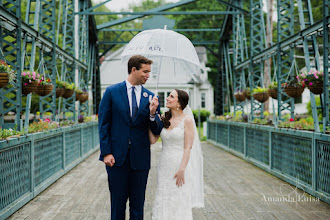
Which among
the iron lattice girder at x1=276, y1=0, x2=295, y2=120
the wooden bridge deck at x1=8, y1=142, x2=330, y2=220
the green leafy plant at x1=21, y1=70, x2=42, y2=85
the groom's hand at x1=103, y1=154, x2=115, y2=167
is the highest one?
the iron lattice girder at x1=276, y1=0, x2=295, y2=120

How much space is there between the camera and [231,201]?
6.05 meters

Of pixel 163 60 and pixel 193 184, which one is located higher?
pixel 163 60

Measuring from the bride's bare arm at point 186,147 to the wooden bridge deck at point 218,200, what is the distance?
1546 mm

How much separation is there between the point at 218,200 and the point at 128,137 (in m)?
3.20

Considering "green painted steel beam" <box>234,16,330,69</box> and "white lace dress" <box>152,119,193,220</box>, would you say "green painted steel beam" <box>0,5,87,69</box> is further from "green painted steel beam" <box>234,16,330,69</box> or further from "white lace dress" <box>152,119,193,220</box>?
"green painted steel beam" <box>234,16,330,69</box>

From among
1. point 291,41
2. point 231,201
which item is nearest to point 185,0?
point 291,41

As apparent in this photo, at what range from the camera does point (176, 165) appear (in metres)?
3.83

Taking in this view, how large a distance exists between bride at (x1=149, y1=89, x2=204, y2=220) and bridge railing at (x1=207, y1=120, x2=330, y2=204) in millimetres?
2949

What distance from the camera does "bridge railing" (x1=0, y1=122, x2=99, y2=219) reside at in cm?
503

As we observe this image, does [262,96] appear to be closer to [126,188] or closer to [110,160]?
[126,188]

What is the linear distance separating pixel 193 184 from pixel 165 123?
0.73 meters

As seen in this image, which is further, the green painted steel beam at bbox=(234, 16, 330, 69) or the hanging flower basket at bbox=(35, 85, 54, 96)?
the hanging flower basket at bbox=(35, 85, 54, 96)

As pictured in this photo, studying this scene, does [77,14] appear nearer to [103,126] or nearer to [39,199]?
[39,199]

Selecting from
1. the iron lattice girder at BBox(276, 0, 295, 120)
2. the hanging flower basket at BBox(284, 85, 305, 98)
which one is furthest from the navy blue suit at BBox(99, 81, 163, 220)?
the iron lattice girder at BBox(276, 0, 295, 120)
